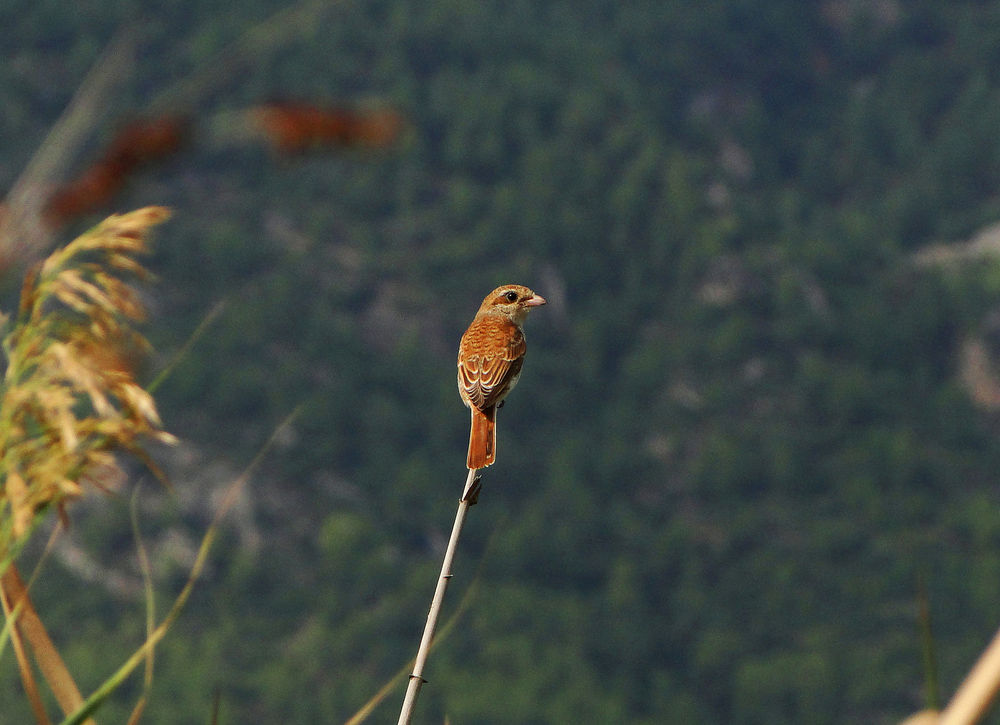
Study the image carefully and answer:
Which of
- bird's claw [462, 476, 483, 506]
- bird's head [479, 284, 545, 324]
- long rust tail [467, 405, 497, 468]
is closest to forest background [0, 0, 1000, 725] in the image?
bird's head [479, 284, 545, 324]

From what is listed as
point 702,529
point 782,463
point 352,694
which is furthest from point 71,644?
point 782,463

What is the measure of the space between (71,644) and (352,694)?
1224cm

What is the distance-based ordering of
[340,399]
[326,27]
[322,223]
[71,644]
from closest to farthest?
[71,644]
[340,399]
[322,223]
[326,27]

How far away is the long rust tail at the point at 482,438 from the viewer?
3.44 meters

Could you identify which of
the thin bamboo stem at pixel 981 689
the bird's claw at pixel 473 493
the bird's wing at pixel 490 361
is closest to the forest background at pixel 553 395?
the bird's wing at pixel 490 361

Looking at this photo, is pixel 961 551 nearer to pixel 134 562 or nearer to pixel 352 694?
pixel 352 694

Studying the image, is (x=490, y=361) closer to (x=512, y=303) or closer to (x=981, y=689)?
(x=512, y=303)

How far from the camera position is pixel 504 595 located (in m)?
77.1

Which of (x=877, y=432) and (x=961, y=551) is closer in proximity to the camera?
(x=961, y=551)

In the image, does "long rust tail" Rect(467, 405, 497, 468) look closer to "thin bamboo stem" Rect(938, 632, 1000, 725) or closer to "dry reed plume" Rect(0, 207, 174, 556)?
"dry reed plume" Rect(0, 207, 174, 556)

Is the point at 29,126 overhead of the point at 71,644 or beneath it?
overhead

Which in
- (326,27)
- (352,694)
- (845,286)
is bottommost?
(352,694)

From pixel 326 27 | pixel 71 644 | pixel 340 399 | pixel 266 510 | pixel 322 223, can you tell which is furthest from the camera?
pixel 326 27

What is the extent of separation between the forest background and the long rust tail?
5978 cm
